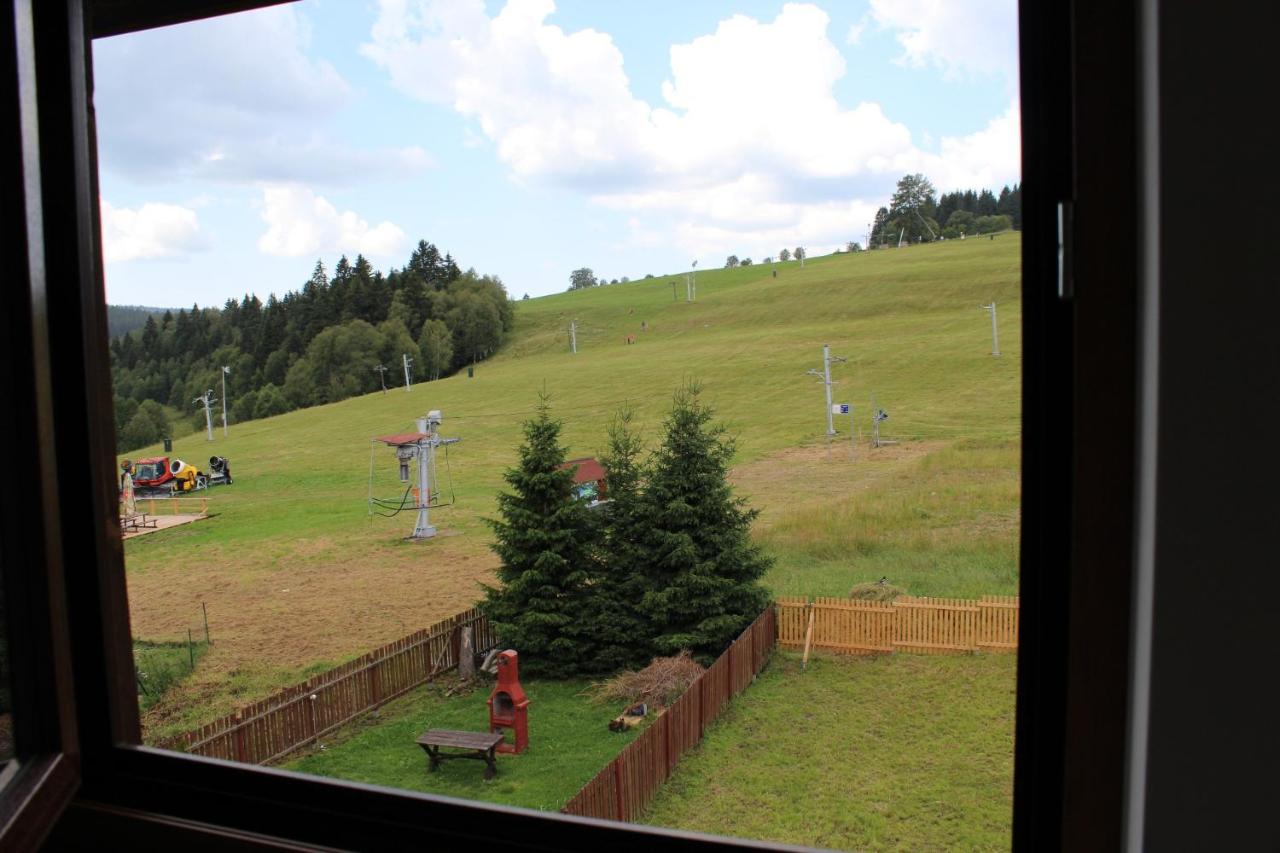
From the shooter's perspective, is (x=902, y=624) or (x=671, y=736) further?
(x=902, y=624)

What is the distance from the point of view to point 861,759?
4.58 metres

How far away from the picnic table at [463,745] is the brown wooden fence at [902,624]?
7.47 feet

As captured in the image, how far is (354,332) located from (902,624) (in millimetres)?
6017

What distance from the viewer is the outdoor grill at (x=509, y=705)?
4.39m

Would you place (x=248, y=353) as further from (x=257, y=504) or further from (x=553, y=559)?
(x=553, y=559)

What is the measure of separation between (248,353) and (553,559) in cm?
442

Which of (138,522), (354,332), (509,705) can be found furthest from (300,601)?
(509,705)

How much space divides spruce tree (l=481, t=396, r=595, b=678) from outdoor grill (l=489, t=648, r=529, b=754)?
1006 mm

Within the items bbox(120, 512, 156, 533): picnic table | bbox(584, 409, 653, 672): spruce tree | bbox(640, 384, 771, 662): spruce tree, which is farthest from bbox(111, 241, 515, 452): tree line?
bbox(640, 384, 771, 662): spruce tree

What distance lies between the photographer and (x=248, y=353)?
27.1ft

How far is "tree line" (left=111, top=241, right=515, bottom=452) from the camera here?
8188 mm

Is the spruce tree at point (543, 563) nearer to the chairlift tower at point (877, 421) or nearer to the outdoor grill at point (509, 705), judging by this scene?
the outdoor grill at point (509, 705)

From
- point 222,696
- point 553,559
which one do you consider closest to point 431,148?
point 553,559

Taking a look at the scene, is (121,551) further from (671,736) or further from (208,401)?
(208,401)
